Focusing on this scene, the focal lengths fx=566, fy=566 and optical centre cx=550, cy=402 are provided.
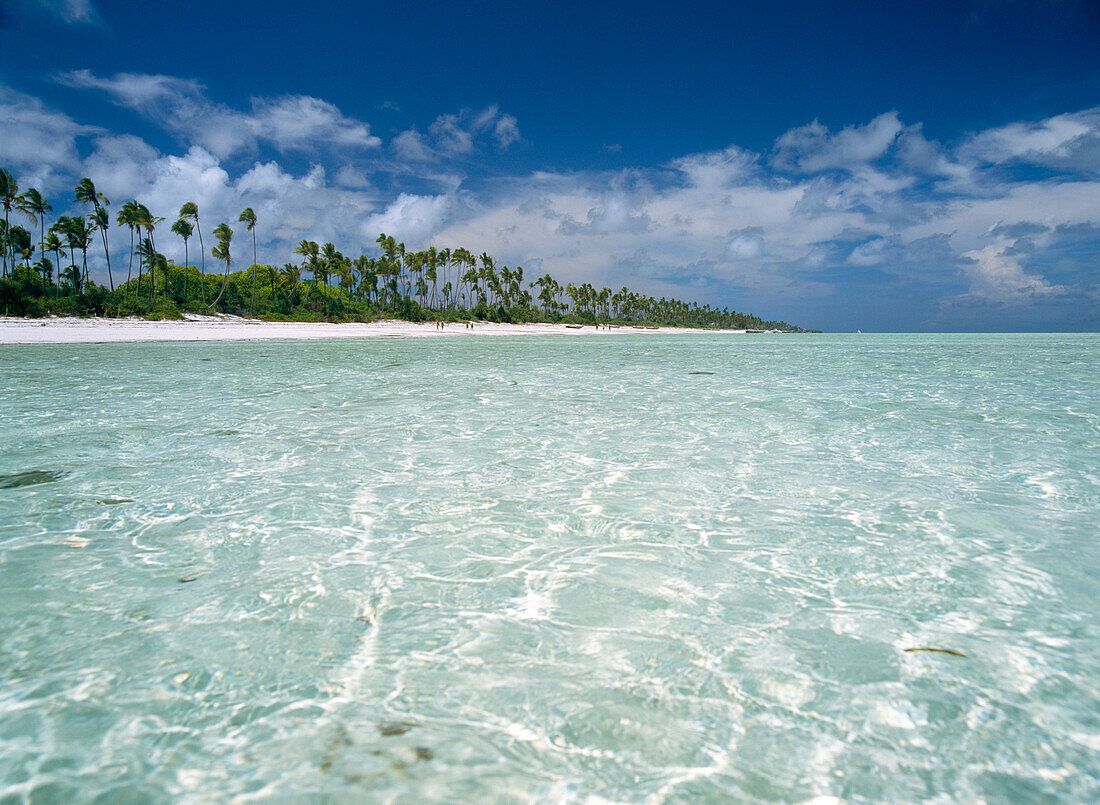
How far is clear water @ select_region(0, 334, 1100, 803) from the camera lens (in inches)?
91.7

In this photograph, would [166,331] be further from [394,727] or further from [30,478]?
[394,727]

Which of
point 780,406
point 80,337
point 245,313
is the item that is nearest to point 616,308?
point 245,313

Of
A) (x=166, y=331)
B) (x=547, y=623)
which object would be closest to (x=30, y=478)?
(x=547, y=623)

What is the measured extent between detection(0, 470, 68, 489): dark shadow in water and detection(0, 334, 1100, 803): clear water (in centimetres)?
8

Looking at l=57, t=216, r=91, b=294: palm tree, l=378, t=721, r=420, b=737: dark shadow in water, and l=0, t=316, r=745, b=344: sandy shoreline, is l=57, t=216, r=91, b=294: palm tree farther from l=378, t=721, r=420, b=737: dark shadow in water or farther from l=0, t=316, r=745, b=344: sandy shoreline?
l=378, t=721, r=420, b=737: dark shadow in water

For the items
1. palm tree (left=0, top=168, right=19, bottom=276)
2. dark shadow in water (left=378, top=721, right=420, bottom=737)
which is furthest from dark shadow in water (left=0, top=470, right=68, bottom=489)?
palm tree (left=0, top=168, right=19, bottom=276)

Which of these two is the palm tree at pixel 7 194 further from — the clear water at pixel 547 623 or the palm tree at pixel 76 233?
the clear water at pixel 547 623

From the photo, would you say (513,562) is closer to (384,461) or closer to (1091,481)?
(384,461)

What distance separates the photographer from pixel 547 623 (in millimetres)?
3428

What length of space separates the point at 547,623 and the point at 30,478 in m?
6.40

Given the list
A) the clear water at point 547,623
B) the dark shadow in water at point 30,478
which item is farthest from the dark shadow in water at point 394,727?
the dark shadow in water at point 30,478

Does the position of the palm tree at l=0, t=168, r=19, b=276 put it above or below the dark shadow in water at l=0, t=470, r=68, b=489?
above

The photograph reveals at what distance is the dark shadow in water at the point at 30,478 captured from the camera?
19.8 ft

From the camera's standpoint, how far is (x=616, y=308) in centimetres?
15562
